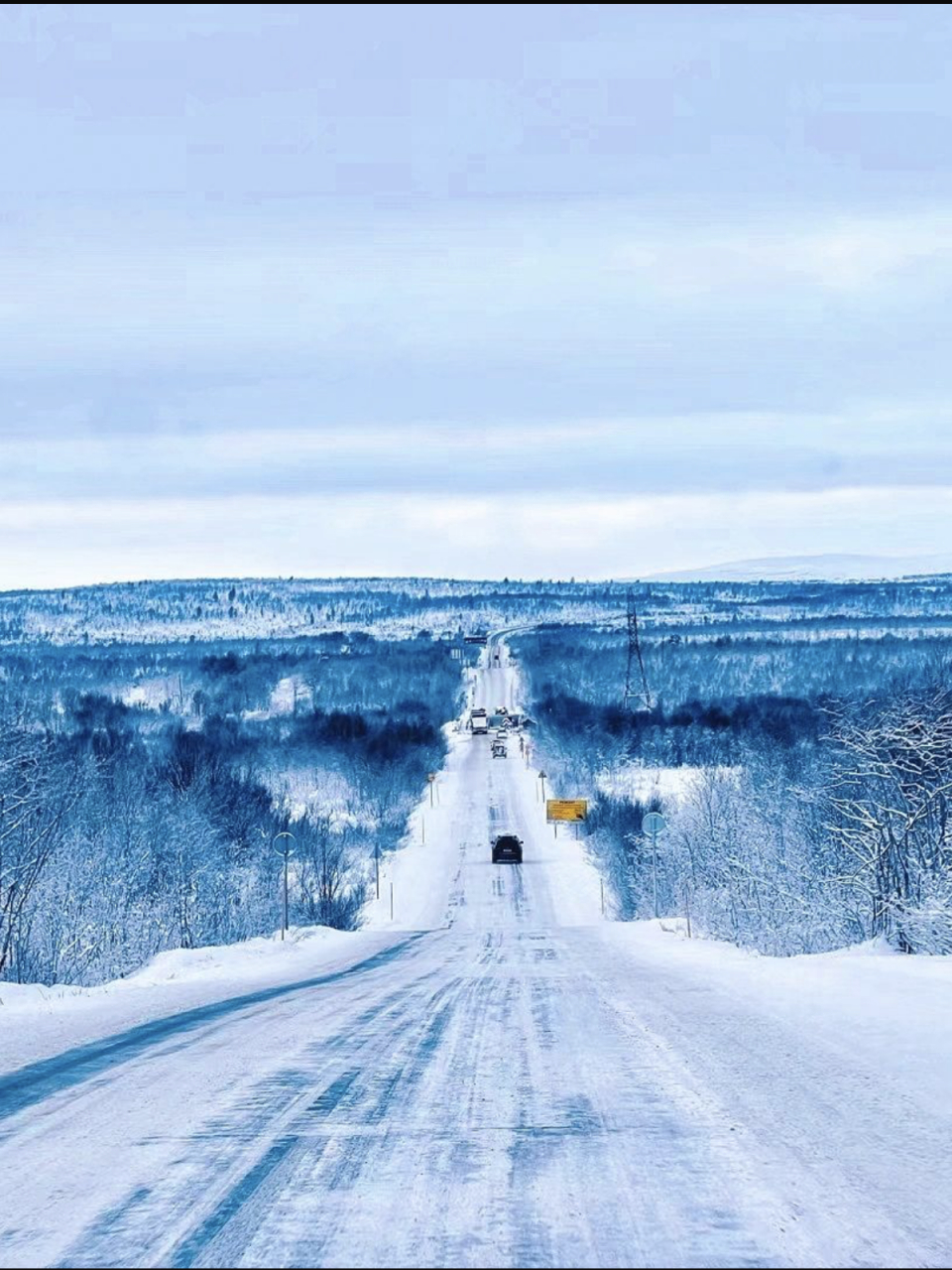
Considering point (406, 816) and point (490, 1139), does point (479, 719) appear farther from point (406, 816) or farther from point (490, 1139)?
point (490, 1139)

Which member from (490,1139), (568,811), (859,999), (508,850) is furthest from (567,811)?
(490,1139)

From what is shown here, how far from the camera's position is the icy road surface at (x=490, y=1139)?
5102 mm

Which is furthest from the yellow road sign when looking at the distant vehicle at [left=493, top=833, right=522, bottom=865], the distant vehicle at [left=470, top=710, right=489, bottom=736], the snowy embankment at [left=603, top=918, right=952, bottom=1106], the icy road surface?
the icy road surface

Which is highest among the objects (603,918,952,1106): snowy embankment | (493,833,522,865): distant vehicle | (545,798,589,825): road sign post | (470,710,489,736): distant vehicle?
(470,710,489,736): distant vehicle

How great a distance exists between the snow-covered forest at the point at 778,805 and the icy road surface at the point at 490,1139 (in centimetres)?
893

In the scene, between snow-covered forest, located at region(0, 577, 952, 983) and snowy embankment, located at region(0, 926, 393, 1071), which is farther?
snow-covered forest, located at region(0, 577, 952, 983)

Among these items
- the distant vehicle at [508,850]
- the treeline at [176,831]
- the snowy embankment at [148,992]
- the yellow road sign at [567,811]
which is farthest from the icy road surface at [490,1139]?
the yellow road sign at [567,811]

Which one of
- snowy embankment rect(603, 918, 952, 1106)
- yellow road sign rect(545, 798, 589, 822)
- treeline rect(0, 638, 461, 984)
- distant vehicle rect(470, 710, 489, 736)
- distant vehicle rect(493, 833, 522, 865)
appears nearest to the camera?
snowy embankment rect(603, 918, 952, 1106)

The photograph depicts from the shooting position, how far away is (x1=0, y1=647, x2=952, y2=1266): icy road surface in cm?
510

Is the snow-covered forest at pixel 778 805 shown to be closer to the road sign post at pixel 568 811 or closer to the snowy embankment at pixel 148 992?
the road sign post at pixel 568 811

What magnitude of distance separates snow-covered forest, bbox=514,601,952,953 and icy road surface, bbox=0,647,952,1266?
8.93 meters

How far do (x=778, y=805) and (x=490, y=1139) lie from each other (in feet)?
205

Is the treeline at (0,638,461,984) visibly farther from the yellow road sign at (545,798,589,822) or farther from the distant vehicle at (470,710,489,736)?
the distant vehicle at (470,710,489,736)

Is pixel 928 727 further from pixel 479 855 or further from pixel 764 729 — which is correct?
pixel 764 729
